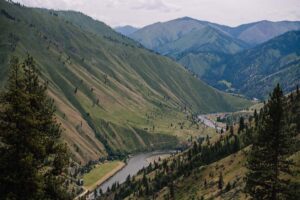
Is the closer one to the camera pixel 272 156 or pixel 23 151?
pixel 23 151

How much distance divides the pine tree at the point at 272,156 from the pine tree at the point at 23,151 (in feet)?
63.0

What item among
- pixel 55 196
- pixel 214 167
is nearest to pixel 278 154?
pixel 55 196

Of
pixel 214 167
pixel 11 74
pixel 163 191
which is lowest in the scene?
pixel 163 191

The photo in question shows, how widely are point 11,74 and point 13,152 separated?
22.1 ft

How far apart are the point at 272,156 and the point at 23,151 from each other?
79.8ft

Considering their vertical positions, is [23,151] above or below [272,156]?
above

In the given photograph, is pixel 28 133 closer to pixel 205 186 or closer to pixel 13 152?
pixel 13 152

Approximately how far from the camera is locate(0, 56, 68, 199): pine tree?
101 ft

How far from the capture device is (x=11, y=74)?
33781 millimetres

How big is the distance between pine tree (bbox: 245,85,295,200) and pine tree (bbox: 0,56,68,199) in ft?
63.0

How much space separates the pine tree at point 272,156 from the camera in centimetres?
4069

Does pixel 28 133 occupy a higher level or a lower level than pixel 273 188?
higher

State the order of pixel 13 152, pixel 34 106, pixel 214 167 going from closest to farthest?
pixel 13 152, pixel 34 106, pixel 214 167

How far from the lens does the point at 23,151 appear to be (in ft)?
104
